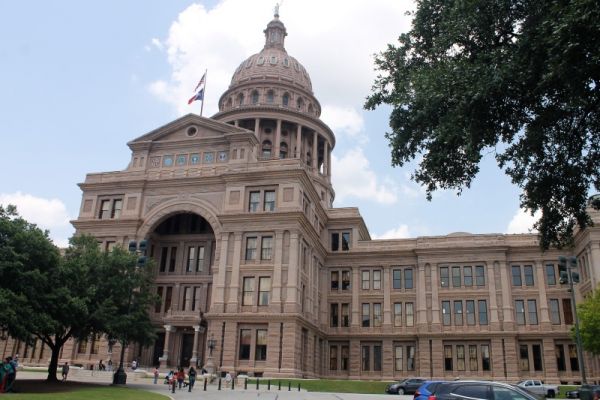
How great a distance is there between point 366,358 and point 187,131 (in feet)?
98.7

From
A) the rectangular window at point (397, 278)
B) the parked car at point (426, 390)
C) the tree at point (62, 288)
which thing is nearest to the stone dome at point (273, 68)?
the rectangular window at point (397, 278)

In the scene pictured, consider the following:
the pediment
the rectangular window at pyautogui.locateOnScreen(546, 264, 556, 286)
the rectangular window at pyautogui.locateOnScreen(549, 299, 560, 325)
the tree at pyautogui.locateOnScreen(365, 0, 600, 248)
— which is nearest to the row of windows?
the rectangular window at pyautogui.locateOnScreen(549, 299, 560, 325)

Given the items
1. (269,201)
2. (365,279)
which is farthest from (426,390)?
(365,279)

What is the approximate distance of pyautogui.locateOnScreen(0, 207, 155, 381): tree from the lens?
2805cm

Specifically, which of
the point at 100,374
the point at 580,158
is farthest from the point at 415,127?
the point at 100,374

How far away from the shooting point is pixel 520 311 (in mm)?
55719

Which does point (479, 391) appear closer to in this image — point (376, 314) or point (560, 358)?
point (376, 314)

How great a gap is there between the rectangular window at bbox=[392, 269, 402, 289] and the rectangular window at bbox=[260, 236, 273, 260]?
17840 mm

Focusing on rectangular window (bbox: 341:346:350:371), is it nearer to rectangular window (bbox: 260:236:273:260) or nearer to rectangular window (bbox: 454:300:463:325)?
rectangular window (bbox: 454:300:463:325)

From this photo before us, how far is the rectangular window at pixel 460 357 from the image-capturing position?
2165 inches

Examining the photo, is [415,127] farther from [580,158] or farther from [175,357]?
[175,357]

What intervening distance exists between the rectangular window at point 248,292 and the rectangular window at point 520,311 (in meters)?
28.0

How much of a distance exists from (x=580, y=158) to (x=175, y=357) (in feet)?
128

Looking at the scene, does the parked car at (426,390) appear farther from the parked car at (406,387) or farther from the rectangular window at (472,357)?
the rectangular window at (472,357)
